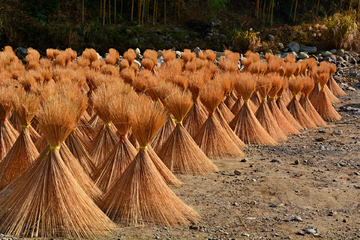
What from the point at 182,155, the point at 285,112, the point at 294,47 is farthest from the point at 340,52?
the point at 182,155

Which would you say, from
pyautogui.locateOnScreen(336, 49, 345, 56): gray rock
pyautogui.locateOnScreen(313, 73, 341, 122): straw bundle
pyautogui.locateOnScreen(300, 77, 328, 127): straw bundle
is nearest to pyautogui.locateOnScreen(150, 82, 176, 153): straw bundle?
pyautogui.locateOnScreen(300, 77, 328, 127): straw bundle

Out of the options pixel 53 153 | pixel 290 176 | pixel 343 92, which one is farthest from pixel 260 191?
pixel 343 92

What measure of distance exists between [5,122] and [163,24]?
514 inches

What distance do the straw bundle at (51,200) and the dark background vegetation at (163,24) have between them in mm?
10500

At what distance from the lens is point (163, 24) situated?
16.2 m

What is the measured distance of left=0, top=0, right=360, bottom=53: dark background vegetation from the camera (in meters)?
13.1

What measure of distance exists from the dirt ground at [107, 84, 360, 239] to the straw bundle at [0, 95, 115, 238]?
321 millimetres

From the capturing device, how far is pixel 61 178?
110 inches

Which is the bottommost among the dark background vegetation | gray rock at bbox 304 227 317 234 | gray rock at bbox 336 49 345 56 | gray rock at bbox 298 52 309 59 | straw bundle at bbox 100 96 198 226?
gray rock at bbox 304 227 317 234

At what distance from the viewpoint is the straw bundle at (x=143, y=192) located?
305cm

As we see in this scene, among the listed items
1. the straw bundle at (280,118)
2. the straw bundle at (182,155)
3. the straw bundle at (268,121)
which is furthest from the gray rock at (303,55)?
the straw bundle at (182,155)

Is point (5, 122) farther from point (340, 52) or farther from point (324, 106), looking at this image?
point (340, 52)

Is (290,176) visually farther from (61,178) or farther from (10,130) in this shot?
(10,130)

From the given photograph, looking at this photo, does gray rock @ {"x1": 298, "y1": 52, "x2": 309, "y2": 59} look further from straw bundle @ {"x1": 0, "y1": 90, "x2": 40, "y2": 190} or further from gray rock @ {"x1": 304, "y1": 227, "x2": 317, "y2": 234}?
straw bundle @ {"x1": 0, "y1": 90, "x2": 40, "y2": 190}
